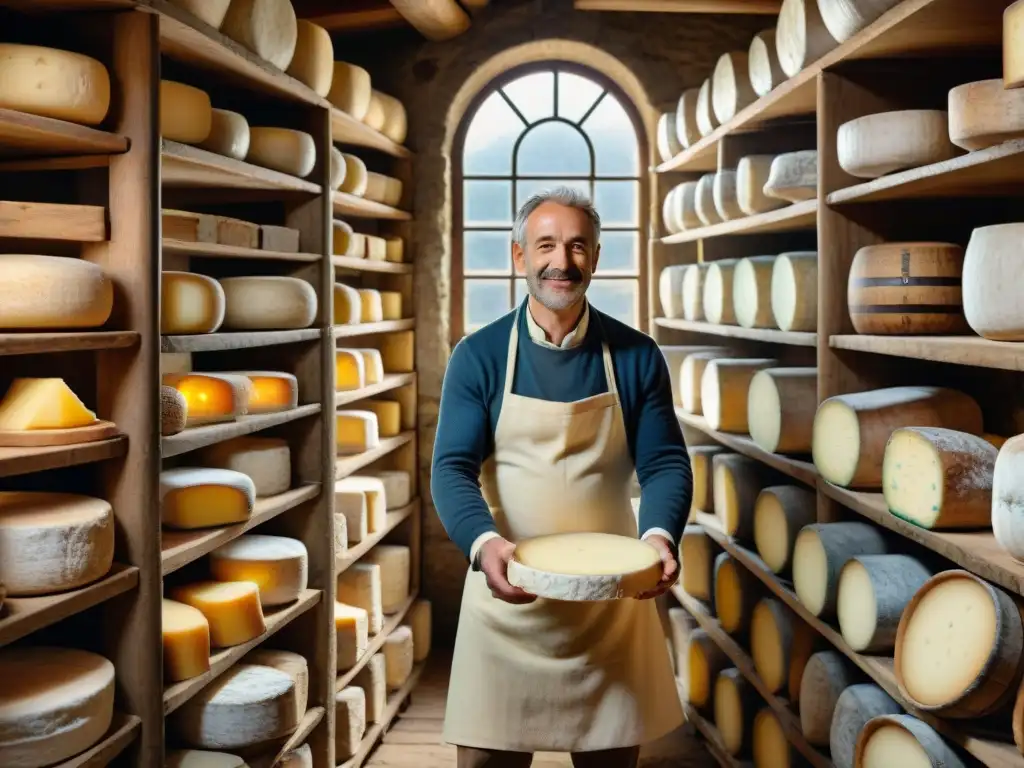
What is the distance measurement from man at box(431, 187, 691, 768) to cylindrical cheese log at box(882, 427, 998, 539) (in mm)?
458

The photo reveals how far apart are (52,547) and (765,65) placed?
8.46 feet

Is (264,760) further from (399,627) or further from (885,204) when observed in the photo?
(885,204)

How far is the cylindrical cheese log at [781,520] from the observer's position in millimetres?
2957

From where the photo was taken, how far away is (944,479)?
2.03 metres

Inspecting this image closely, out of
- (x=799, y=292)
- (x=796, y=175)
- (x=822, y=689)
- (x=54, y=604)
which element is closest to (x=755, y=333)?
(x=799, y=292)

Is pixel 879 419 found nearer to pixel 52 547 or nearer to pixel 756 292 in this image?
pixel 756 292

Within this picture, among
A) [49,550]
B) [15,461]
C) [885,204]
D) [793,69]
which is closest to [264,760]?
[49,550]

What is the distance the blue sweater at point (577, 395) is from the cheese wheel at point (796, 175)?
3.05 ft

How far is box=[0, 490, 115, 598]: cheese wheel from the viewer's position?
1864mm

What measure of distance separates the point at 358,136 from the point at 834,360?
7.23 feet

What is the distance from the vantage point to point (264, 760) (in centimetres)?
268

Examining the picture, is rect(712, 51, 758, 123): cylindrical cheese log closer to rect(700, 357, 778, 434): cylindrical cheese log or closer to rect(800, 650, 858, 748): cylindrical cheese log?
rect(700, 357, 778, 434): cylindrical cheese log

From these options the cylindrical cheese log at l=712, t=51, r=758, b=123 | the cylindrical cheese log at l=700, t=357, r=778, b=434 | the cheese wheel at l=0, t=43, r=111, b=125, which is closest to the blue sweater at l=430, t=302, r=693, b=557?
the cheese wheel at l=0, t=43, r=111, b=125

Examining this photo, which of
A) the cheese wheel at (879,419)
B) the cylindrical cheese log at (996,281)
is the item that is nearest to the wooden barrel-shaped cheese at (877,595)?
the cheese wheel at (879,419)
